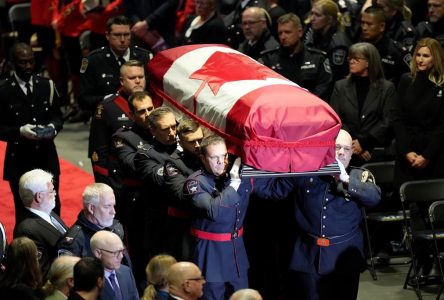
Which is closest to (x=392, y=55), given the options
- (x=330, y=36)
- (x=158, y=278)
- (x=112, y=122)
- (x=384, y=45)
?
(x=384, y=45)

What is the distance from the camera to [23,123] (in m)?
9.12

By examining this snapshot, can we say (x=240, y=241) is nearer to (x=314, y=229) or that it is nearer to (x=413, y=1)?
(x=314, y=229)

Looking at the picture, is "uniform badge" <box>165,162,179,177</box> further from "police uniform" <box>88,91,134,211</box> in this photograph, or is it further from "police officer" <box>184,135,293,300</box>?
"police uniform" <box>88,91,134,211</box>

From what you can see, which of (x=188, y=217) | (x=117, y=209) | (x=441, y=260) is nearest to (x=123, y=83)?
(x=117, y=209)

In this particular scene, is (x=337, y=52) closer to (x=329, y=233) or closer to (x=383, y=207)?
(x=383, y=207)

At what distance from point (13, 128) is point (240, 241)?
8.35 feet

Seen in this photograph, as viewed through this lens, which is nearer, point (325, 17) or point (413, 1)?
point (325, 17)

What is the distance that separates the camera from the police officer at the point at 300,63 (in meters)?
9.74

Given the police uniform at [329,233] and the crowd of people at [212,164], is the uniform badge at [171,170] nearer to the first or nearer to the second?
the crowd of people at [212,164]

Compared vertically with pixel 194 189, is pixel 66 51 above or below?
below

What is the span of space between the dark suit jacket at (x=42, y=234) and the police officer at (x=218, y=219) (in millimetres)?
878

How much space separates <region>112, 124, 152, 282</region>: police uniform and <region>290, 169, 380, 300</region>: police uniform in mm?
1254

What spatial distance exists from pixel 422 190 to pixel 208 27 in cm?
324

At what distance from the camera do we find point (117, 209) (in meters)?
8.70
